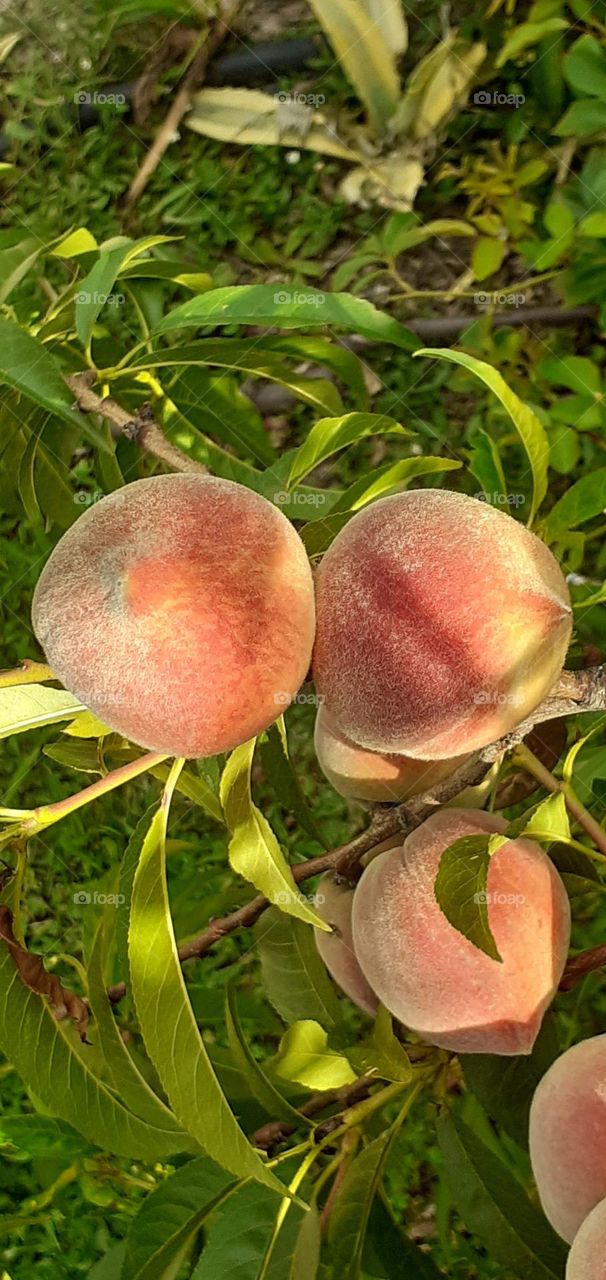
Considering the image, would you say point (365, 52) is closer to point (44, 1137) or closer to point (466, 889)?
point (466, 889)

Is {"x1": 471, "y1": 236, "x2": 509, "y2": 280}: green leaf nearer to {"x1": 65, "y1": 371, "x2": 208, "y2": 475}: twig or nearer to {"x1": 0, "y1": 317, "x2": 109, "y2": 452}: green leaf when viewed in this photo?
{"x1": 65, "y1": 371, "x2": 208, "y2": 475}: twig

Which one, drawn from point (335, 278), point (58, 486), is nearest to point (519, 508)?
point (335, 278)

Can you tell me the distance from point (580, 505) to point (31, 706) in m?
0.48

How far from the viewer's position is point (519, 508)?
5.20 ft

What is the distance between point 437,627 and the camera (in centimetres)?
75

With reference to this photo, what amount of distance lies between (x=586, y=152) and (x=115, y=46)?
101 cm

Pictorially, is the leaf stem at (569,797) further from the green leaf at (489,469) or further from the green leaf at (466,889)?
the green leaf at (489,469)
